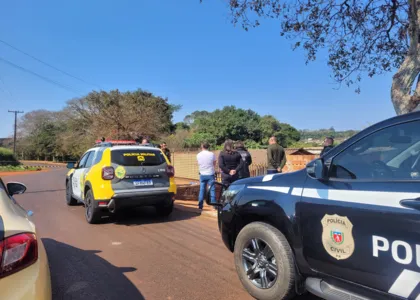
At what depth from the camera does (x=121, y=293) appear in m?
3.78

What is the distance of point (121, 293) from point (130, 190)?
3127 millimetres

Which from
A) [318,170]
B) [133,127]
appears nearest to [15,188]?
[318,170]

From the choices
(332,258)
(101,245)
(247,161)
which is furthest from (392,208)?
(247,161)

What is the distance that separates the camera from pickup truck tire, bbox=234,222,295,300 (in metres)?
3.18

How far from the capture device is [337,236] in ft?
8.96

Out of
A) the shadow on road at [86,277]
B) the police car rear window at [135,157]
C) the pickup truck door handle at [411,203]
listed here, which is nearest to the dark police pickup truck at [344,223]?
the pickup truck door handle at [411,203]

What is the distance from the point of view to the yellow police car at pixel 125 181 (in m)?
6.67

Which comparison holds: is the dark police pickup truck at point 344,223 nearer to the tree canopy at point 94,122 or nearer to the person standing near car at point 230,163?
the person standing near car at point 230,163

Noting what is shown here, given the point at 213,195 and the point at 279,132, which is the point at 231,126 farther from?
the point at 213,195

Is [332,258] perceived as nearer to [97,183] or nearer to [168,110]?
[97,183]

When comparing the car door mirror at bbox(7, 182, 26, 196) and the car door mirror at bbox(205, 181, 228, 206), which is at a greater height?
the car door mirror at bbox(7, 182, 26, 196)

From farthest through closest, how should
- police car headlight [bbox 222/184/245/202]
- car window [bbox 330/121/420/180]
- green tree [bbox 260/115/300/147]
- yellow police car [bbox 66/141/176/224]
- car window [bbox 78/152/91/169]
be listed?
green tree [bbox 260/115/300/147] → car window [bbox 78/152/91/169] → yellow police car [bbox 66/141/176/224] → police car headlight [bbox 222/184/245/202] → car window [bbox 330/121/420/180]

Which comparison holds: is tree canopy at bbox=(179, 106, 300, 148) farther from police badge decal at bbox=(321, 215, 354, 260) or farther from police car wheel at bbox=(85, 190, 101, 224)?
police badge decal at bbox=(321, 215, 354, 260)

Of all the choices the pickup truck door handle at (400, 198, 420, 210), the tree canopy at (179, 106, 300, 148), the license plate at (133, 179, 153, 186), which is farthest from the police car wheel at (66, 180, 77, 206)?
the tree canopy at (179, 106, 300, 148)
